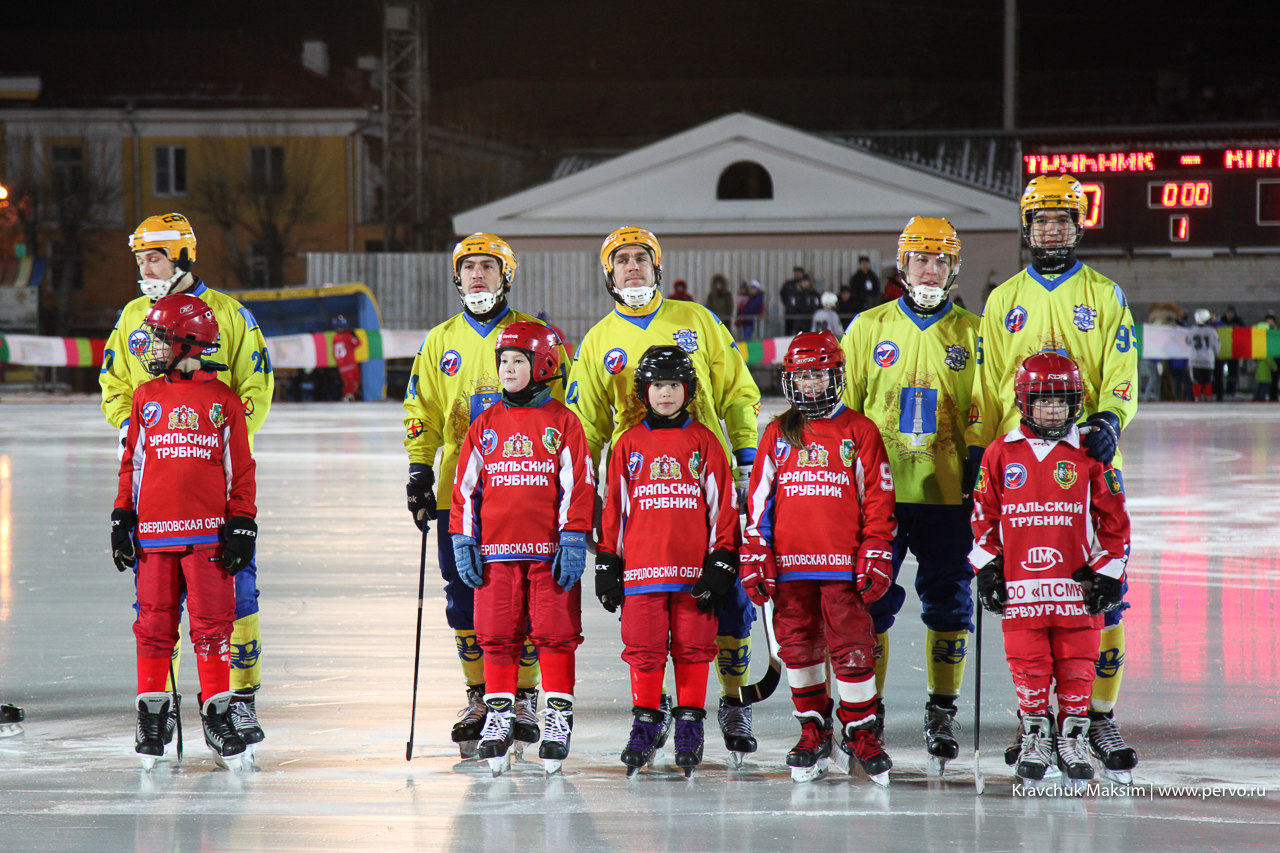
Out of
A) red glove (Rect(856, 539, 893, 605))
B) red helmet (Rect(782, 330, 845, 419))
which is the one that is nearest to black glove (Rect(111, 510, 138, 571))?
red helmet (Rect(782, 330, 845, 419))

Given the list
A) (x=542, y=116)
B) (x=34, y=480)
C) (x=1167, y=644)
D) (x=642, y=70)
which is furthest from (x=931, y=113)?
(x=1167, y=644)

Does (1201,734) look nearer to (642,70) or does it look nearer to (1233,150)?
(1233,150)

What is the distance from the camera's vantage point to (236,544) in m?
4.36

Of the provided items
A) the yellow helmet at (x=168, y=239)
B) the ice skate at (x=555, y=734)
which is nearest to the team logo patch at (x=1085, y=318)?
the ice skate at (x=555, y=734)

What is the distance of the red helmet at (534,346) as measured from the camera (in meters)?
4.43

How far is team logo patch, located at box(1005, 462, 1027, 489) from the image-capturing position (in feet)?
13.7

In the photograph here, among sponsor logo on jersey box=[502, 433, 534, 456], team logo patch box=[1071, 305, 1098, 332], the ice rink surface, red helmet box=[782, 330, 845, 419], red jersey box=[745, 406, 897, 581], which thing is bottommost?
the ice rink surface

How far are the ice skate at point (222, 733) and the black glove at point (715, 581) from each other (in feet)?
5.52

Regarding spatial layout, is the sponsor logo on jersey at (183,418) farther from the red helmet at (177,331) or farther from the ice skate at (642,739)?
the ice skate at (642,739)

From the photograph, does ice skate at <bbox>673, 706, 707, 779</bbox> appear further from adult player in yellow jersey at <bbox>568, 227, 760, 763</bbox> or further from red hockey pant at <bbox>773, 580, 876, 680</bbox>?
red hockey pant at <bbox>773, 580, 876, 680</bbox>

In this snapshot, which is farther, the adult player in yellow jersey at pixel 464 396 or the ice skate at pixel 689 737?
the adult player in yellow jersey at pixel 464 396

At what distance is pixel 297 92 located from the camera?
38656 mm

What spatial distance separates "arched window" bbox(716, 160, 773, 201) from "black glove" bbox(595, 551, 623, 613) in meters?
23.5

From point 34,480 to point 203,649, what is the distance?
835 centimetres
